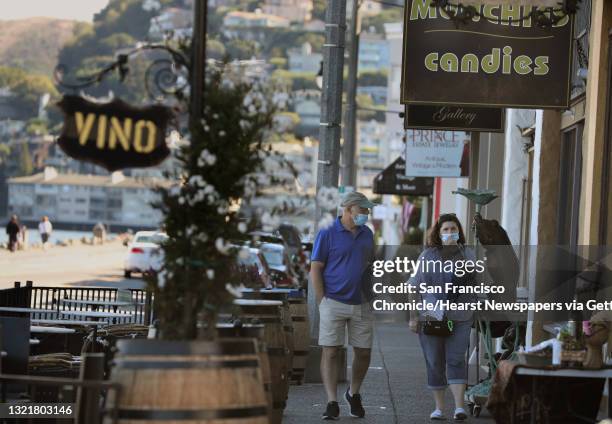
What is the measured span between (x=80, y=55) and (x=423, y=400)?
498cm

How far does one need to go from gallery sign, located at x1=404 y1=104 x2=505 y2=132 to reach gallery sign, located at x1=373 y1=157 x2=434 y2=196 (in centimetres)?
1599

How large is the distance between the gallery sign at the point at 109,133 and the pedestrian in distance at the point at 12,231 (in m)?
52.9

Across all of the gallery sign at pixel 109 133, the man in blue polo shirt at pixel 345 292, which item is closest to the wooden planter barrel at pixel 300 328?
the man in blue polo shirt at pixel 345 292

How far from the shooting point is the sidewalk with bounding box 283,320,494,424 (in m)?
11.4

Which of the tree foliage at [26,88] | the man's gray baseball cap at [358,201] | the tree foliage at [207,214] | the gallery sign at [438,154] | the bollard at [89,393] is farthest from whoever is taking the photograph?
the gallery sign at [438,154]

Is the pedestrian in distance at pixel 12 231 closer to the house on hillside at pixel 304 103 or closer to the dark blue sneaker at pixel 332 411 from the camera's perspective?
the house on hillside at pixel 304 103

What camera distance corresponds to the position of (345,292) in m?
11.3

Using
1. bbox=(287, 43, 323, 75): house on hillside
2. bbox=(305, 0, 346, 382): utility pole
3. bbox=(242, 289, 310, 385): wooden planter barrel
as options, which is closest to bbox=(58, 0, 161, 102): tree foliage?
bbox=(242, 289, 310, 385): wooden planter barrel

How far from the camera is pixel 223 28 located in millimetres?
8211

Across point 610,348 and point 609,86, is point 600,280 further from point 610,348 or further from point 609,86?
point 609,86

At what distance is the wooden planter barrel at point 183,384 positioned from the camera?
232 inches

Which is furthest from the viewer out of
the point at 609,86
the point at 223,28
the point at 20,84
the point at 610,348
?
the point at 20,84

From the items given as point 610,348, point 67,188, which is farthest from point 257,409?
point 67,188

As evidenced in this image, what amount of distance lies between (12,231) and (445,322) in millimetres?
51022
